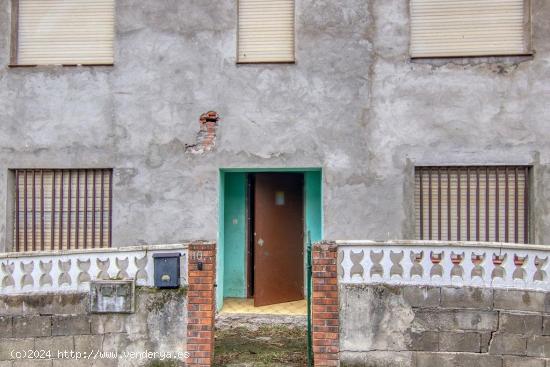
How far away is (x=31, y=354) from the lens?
4.89m

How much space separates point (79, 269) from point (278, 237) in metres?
3.55

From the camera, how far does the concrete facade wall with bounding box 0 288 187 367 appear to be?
481 centimetres

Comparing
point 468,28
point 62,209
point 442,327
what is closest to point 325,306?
point 442,327

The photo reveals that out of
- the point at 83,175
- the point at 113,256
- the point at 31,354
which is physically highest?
the point at 83,175

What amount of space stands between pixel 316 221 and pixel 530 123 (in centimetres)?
363

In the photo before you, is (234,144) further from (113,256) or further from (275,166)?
(113,256)

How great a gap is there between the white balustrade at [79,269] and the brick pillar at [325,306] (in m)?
1.44

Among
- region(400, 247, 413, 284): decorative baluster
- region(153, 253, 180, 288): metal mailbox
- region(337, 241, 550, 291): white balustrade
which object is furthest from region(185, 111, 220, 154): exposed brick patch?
region(400, 247, 413, 284): decorative baluster

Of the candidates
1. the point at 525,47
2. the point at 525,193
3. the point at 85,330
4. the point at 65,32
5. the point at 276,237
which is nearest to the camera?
the point at 85,330

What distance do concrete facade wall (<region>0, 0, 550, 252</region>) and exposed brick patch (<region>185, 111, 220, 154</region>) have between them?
0.07 m

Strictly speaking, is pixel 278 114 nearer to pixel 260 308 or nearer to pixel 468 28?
pixel 260 308

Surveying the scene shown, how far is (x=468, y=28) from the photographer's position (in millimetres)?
7125

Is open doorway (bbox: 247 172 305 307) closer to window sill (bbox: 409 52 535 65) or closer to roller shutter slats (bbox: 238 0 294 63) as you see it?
roller shutter slats (bbox: 238 0 294 63)

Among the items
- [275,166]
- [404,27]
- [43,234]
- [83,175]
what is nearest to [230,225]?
[275,166]
